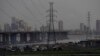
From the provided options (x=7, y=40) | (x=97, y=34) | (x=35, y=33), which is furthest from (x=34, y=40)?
(x=97, y=34)

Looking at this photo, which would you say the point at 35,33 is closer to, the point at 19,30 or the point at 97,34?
the point at 19,30

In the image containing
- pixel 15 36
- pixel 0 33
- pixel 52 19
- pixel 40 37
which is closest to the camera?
pixel 52 19

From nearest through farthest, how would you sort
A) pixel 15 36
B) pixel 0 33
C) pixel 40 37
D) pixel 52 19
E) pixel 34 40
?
pixel 52 19
pixel 0 33
pixel 15 36
pixel 34 40
pixel 40 37

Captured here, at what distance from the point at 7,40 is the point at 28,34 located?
6.65 metres

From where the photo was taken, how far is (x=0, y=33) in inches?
2414

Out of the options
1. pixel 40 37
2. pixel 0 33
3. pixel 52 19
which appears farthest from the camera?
pixel 40 37

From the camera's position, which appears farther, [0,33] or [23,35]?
[23,35]

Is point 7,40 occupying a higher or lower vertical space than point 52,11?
lower

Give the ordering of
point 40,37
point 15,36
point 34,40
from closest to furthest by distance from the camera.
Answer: point 15,36, point 34,40, point 40,37

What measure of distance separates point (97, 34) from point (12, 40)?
85.6 ft

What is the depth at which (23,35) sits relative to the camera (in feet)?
219

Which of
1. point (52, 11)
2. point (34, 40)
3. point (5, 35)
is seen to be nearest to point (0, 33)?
point (5, 35)

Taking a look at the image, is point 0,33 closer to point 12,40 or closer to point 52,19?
point 12,40

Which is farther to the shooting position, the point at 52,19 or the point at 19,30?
the point at 19,30
